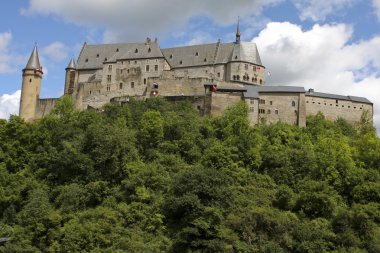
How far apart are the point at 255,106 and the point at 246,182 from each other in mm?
20500

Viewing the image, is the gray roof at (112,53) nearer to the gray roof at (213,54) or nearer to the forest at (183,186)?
the gray roof at (213,54)

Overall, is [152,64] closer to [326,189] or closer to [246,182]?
[246,182]

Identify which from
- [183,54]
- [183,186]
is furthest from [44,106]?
[183,186]

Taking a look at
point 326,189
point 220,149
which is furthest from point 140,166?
point 326,189

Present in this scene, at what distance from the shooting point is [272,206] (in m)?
42.4

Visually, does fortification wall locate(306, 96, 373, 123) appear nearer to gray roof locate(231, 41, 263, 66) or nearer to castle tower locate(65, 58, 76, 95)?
gray roof locate(231, 41, 263, 66)

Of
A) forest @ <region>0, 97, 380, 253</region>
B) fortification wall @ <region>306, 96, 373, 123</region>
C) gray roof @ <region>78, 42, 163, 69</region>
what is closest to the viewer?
forest @ <region>0, 97, 380, 253</region>

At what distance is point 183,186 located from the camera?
129ft

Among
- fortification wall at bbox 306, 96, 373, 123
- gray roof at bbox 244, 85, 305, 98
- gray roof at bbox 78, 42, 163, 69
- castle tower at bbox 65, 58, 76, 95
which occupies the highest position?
gray roof at bbox 78, 42, 163, 69

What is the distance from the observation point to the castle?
2559 inches

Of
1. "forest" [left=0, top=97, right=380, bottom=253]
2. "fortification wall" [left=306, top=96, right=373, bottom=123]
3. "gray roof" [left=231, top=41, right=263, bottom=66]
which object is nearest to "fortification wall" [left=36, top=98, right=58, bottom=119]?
"forest" [left=0, top=97, right=380, bottom=253]

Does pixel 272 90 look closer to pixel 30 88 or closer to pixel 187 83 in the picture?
pixel 187 83

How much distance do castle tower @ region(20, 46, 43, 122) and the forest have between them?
12973 mm

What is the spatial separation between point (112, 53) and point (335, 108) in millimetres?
33845
